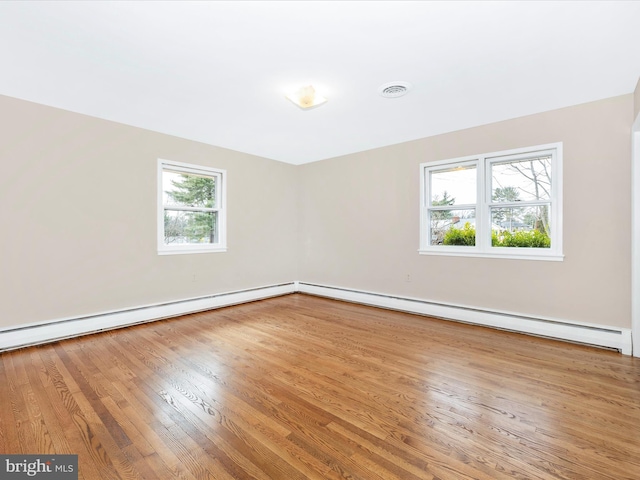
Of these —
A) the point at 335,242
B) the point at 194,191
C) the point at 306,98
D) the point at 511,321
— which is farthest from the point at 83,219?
the point at 511,321

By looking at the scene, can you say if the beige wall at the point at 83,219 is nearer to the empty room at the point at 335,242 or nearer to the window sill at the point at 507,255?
the empty room at the point at 335,242

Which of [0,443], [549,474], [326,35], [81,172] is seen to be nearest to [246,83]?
[326,35]

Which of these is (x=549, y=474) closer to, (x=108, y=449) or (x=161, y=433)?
(x=161, y=433)

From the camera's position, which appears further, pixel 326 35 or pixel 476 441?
pixel 326 35

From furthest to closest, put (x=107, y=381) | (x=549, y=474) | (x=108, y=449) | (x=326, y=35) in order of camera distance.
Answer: (x=107, y=381)
(x=326, y=35)
(x=108, y=449)
(x=549, y=474)

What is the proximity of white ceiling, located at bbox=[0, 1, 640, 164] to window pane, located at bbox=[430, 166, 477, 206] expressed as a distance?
28.8 inches

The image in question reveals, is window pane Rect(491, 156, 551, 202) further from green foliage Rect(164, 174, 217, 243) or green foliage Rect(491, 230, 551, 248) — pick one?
green foliage Rect(164, 174, 217, 243)

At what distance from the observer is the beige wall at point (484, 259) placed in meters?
3.05

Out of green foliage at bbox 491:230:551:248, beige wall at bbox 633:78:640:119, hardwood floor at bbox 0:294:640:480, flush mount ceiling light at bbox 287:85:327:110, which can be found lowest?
hardwood floor at bbox 0:294:640:480

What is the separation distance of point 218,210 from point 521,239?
4.26m

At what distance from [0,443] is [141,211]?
2.79 m

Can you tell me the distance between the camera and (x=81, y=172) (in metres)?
3.47

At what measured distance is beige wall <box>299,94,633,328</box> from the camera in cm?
305

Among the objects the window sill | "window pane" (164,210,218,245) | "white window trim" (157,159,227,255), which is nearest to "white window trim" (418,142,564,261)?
the window sill
